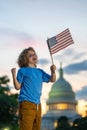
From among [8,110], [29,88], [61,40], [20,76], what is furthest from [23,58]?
[8,110]

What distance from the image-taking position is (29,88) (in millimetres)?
8594

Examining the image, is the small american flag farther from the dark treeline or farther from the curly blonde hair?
the dark treeline

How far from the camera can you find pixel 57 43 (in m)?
10.3

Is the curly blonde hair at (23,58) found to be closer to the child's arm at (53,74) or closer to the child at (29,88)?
the child at (29,88)

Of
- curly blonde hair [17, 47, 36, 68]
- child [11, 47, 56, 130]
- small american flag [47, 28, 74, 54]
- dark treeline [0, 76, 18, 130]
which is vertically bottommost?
child [11, 47, 56, 130]

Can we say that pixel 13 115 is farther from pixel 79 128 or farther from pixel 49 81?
pixel 49 81

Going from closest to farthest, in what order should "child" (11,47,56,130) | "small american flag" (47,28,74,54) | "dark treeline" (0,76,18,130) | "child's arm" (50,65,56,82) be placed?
"child" (11,47,56,130)
"child's arm" (50,65,56,82)
"small american flag" (47,28,74,54)
"dark treeline" (0,76,18,130)

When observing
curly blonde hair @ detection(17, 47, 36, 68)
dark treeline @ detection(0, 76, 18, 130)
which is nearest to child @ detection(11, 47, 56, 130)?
curly blonde hair @ detection(17, 47, 36, 68)

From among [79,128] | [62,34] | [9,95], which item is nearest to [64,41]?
[62,34]

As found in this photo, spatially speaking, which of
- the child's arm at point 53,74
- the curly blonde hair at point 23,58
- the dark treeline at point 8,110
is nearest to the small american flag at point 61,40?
the child's arm at point 53,74

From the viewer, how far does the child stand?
845cm

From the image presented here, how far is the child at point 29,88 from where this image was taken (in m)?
8.45

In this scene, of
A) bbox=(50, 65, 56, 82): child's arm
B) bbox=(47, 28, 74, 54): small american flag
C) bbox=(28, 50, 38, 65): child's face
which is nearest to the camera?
bbox=(28, 50, 38, 65): child's face

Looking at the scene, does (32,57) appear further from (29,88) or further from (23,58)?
(29,88)
